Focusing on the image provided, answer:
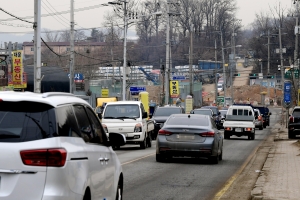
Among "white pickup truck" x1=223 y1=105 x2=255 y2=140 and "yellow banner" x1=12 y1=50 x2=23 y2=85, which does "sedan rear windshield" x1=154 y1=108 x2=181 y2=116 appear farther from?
"yellow banner" x1=12 y1=50 x2=23 y2=85

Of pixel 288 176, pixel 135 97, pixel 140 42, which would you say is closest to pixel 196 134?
pixel 288 176

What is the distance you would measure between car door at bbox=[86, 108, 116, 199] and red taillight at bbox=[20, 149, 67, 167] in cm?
161

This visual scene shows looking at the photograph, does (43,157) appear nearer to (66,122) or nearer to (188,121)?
(66,122)

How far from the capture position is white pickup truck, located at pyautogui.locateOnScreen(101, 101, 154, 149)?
2850cm

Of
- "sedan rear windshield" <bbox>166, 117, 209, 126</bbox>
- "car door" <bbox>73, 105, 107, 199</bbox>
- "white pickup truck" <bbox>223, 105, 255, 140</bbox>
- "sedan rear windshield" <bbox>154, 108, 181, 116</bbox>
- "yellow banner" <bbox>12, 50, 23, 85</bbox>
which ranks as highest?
"yellow banner" <bbox>12, 50, 23, 85</bbox>

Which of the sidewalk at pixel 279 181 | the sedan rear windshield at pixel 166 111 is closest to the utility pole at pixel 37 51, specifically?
the sedan rear windshield at pixel 166 111

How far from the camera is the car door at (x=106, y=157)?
8.27 m

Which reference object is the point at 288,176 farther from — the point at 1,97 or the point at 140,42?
the point at 140,42

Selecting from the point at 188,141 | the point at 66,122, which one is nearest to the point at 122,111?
the point at 188,141

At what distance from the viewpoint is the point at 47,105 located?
667 cm

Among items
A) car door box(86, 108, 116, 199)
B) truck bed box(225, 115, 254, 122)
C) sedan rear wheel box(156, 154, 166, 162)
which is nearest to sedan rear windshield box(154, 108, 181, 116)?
truck bed box(225, 115, 254, 122)

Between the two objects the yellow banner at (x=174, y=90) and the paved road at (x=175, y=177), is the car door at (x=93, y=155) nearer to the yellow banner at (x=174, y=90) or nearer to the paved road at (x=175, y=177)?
the paved road at (x=175, y=177)

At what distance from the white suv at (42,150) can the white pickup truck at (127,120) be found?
21097 millimetres

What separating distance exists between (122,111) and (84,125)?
70.4ft
